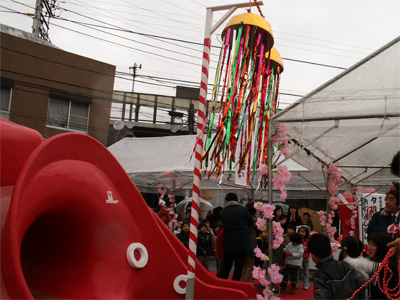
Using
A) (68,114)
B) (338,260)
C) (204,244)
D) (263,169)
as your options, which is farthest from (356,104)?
(68,114)

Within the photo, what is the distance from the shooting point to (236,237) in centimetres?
588

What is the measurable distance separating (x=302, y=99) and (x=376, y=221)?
5.93 feet

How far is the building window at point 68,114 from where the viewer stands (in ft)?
52.1

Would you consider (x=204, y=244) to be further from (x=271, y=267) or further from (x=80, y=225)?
(x=80, y=225)

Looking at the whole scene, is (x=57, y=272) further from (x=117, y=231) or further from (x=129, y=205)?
(x=129, y=205)

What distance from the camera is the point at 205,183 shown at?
11977 millimetres

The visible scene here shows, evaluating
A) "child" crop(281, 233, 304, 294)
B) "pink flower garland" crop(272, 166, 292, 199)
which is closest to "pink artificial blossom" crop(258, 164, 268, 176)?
"pink flower garland" crop(272, 166, 292, 199)

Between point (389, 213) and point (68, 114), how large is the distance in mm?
14923

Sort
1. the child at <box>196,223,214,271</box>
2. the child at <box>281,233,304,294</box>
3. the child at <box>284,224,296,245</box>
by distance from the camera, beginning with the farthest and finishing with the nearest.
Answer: the child at <box>196,223,214,271</box> < the child at <box>284,224,296,245</box> < the child at <box>281,233,304,294</box>

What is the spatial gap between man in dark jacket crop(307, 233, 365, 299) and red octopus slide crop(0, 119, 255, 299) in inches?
68.1

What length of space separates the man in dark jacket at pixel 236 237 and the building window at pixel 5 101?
1191 centimetres

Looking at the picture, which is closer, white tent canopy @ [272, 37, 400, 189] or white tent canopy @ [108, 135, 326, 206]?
white tent canopy @ [272, 37, 400, 189]

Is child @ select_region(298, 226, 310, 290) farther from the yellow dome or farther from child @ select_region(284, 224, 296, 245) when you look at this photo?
the yellow dome

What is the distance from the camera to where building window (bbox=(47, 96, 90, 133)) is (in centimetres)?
1589
